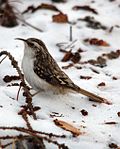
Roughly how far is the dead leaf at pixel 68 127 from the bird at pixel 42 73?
57cm

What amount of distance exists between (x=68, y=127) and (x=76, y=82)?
125cm

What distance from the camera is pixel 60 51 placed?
19.9ft

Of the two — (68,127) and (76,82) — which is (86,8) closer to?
(76,82)

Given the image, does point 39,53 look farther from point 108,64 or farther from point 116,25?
point 116,25

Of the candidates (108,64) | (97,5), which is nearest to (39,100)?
(108,64)

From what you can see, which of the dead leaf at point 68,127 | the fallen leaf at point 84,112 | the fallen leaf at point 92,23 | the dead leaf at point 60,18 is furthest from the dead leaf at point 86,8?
the dead leaf at point 68,127

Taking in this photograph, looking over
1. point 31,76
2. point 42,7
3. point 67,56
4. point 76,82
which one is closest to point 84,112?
point 31,76

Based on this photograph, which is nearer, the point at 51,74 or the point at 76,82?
the point at 51,74

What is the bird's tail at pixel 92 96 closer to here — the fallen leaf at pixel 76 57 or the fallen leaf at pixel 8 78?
the fallen leaf at pixel 8 78

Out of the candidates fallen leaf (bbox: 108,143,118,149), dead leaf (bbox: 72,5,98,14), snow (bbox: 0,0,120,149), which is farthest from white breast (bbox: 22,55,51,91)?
dead leaf (bbox: 72,5,98,14)

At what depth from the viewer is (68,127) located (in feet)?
12.9

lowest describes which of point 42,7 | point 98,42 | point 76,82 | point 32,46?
point 76,82

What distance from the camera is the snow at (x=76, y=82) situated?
3.89 metres

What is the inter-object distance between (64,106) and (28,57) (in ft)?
1.90
